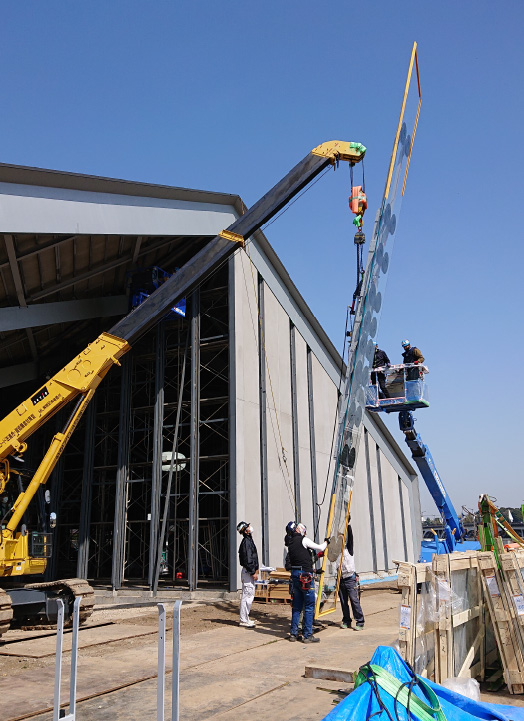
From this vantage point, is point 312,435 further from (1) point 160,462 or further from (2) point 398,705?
(2) point 398,705

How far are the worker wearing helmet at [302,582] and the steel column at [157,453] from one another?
7913mm

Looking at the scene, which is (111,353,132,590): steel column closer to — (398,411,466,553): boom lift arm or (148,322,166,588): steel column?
(148,322,166,588): steel column

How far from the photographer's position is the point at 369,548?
933 inches

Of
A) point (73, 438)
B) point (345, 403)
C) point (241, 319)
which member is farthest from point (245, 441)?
point (73, 438)

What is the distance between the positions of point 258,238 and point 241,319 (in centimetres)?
311

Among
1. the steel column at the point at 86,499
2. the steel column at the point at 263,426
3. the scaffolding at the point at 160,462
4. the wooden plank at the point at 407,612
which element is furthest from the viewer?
the steel column at the point at 86,499

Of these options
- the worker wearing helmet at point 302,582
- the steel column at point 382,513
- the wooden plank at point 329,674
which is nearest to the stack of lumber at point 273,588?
the worker wearing helmet at point 302,582

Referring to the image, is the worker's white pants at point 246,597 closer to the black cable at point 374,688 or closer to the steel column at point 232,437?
the steel column at point 232,437

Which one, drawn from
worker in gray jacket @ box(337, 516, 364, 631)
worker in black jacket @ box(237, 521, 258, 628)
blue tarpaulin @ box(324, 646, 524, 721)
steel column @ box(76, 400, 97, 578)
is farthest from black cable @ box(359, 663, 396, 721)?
steel column @ box(76, 400, 97, 578)

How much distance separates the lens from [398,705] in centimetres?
425

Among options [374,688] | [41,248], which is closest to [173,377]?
[41,248]

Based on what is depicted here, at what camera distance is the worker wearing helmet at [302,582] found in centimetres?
941

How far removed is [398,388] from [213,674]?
36.8 ft

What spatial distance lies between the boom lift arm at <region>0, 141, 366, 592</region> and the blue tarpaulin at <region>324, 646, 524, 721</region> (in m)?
9.50
